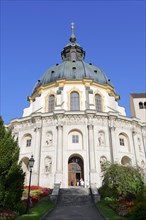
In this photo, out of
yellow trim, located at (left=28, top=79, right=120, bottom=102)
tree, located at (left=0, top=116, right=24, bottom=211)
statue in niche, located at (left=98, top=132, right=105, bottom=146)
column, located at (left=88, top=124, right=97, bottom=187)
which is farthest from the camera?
yellow trim, located at (left=28, top=79, right=120, bottom=102)

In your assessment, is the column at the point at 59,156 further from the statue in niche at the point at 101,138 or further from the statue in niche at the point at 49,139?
the statue in niche at the point at 101,138

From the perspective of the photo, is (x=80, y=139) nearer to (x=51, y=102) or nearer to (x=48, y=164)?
(x=48, y=164)

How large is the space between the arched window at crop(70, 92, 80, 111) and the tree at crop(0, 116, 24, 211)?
25085mm

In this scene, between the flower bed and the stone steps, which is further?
the stone steps

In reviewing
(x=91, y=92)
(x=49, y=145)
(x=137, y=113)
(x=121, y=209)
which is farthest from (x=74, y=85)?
(x=121, y=209)

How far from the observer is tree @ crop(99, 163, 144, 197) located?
25.5 m

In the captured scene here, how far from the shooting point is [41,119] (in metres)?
41.0

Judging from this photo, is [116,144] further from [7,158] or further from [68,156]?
[7,158]

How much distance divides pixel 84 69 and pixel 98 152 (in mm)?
18415

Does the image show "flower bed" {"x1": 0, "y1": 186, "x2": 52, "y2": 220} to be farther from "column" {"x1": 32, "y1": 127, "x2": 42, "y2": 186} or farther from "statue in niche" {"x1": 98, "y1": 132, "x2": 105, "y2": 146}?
"statue in niche" {"x1": 98, "y1": 132, "x2": 105, "y2": 146}


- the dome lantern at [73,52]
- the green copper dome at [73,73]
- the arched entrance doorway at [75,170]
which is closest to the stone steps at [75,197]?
the arched entrance doorway at [75,170]

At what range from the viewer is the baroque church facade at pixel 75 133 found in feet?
122

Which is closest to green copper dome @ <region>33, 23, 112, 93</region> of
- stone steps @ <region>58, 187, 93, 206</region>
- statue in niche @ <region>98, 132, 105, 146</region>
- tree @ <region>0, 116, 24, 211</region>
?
statue in niche @ <region>98, 132, 105, 146</region>

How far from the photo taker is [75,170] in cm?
3878
